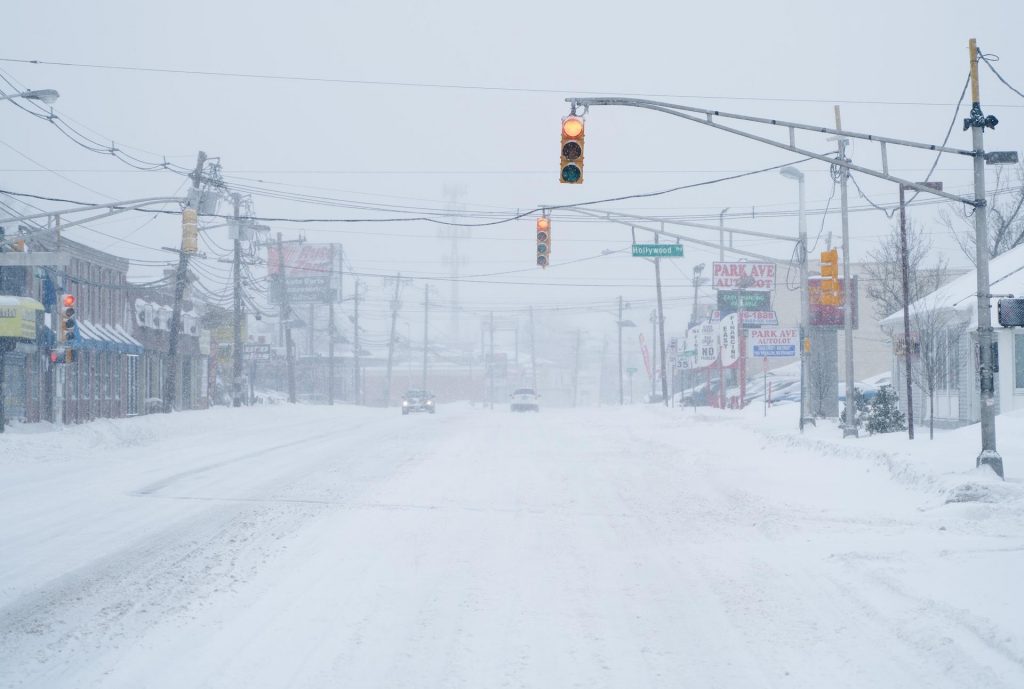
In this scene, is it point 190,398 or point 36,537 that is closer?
point 36,537

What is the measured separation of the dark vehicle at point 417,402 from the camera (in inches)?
2680

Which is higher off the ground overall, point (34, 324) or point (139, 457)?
point (34, 324)

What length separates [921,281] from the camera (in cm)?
5403

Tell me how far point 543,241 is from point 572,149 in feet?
28.2

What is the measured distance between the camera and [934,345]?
26.6 meters

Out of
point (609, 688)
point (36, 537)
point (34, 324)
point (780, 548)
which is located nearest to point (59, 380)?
point (34, 324)

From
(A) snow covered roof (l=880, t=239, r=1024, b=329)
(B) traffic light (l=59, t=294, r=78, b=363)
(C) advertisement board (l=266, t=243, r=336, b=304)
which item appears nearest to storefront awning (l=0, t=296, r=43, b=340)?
(B) traffic light (l=59, t=294, r=78, b=363)

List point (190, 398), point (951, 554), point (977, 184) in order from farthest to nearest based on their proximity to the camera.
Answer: point (190, 398), point (977, 184), point (951, 554)

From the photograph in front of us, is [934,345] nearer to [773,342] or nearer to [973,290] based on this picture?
[973,290]

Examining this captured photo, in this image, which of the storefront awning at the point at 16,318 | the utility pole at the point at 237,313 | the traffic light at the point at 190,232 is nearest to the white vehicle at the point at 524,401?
the utility pole at the point at 237,313

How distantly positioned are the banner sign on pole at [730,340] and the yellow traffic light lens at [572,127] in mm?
31557

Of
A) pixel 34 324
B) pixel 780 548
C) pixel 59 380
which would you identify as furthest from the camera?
pixel 59 380

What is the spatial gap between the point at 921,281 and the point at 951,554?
153 ft

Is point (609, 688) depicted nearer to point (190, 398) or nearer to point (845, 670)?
point (845, 670)
